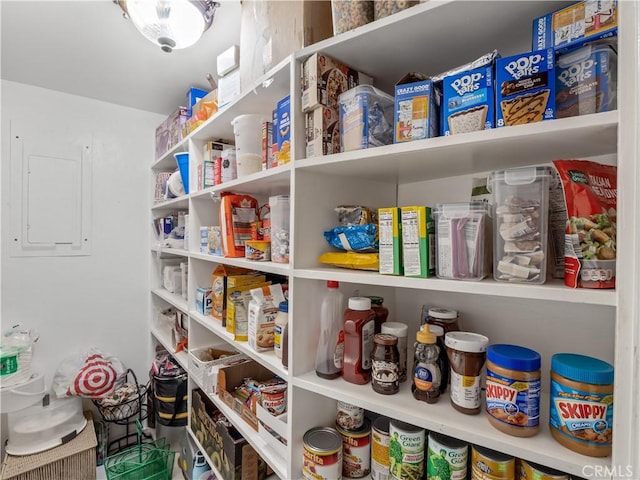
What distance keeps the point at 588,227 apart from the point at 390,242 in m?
0.36

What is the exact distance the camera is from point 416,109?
0.70 m

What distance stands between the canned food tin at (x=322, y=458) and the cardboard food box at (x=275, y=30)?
112 centimetres

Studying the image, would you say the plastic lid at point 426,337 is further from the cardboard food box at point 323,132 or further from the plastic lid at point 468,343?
the cardboard food box at point 323,132

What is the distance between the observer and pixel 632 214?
0.46 metres

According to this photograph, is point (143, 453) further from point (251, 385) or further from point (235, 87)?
point (235, 87)

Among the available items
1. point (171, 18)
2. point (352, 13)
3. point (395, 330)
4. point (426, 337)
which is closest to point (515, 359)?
point (426, 337)

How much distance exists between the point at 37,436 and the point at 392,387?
2070 millimetres

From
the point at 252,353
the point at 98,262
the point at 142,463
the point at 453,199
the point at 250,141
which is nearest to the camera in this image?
the point at 453,199

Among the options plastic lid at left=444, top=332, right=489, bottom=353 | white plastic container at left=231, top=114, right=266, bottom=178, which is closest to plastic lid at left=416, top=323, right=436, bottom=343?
plastic lid at left=444, top=332, right=489, bottom=353

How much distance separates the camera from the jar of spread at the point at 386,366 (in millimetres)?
772

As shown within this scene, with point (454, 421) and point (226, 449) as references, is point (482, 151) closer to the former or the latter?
point (454, 421)

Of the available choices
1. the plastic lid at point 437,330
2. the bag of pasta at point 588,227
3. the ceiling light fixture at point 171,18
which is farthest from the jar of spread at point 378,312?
the ceiling light fixture at point 171,18

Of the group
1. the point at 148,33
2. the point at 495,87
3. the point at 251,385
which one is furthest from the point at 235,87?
the point at 251,385

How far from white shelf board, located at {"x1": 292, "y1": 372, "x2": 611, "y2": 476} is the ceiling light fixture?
52.5 inches
